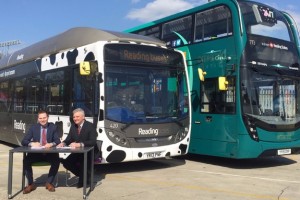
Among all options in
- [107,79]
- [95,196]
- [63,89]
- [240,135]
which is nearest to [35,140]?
[95,196]

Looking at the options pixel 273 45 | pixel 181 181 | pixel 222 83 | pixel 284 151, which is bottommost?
pixel 181 181

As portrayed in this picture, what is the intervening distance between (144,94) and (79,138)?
94.8 inches

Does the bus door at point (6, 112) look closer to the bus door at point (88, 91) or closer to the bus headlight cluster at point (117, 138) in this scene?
the bus door at point (88, 91)

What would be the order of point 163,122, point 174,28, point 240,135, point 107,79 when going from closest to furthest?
1. point 107,79
2. point 163,122
3. point 240,135
4. point 174,28

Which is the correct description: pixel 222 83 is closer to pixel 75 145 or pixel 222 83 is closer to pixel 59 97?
pixel 59 97

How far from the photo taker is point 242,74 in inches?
412

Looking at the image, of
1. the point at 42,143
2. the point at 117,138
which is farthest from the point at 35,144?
the point at 117,138

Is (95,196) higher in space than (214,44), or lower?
Answer: lower

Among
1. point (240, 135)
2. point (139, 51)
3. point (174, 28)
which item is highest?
point (174, 28)

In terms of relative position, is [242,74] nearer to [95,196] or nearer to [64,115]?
[64,115]

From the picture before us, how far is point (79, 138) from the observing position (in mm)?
7621

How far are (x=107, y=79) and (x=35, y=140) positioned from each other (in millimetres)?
2192

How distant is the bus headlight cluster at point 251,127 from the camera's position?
10.3 meters

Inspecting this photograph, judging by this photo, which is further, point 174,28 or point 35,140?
point 174,28
